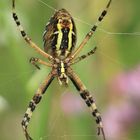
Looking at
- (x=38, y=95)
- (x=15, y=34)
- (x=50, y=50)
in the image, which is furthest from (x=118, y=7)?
(x=50, y=50)

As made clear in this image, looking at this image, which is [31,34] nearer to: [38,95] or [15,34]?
[15,34]

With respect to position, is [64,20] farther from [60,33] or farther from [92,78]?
[92,78]

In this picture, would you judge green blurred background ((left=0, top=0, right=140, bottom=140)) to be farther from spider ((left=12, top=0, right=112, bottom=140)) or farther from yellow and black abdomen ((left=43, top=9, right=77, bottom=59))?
yellow and black abdomen ((left=43, top=9, right=77, bottom=59))

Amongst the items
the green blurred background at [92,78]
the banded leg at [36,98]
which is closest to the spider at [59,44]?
the banded leg at [36,98]

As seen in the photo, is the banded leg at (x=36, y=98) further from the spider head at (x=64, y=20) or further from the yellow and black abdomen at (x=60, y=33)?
the spider head at (x=64, y=20)

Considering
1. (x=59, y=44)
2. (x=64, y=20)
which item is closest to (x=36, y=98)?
(x=59, y=44)

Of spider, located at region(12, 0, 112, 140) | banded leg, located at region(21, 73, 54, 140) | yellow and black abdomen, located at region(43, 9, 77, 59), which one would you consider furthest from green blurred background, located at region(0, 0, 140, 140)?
yellow and black abdomen, located at region(43, 9, 77, 59)
